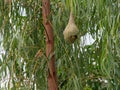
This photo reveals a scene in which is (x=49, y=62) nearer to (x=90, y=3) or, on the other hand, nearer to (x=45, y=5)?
(x=45, y=5)

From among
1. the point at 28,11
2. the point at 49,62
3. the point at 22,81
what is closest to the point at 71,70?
the point at 49,62

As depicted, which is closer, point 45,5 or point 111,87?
point 111,87

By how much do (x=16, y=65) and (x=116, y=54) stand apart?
1.65 feet

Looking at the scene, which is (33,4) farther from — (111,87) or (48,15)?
(111,87)

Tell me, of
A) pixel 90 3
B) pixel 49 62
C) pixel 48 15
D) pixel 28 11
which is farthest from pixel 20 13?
pixel 90 3

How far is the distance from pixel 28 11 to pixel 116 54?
1.75 ft

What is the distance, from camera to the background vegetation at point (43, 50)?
1.63m

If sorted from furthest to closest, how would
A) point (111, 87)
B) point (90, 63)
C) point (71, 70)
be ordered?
1. point (90, 63)
2. point (71, 70)
3. point (111, 87)

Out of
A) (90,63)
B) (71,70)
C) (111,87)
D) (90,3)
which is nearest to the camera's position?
(90,3)

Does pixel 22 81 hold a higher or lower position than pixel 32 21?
lower

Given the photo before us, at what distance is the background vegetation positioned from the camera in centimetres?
163

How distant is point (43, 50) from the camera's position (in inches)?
68.7

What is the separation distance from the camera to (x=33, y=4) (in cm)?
184

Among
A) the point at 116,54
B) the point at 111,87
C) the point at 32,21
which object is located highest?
the point at 32,21
